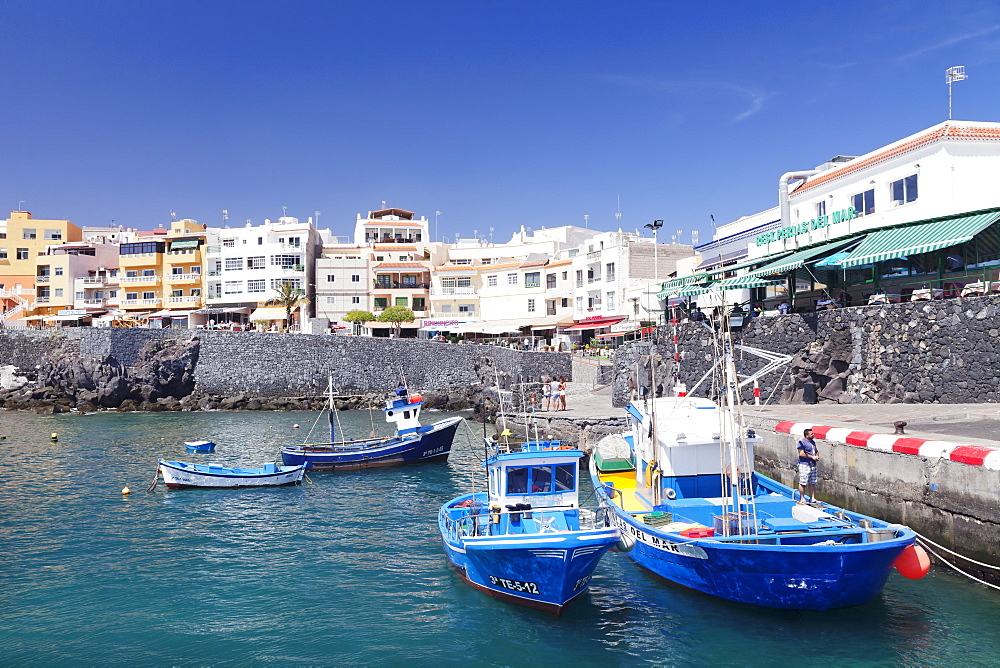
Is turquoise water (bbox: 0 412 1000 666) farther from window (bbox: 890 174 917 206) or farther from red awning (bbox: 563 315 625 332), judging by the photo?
red awning (bbox: 563 315 625 332)

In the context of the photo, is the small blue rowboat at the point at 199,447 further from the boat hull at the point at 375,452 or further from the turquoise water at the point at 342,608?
the turquoise water at the point at 342,608

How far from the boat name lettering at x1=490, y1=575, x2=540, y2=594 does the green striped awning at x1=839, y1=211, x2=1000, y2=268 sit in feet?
67.3

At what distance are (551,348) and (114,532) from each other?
46092mm

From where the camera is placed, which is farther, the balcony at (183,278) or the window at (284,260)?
the balcony at (183,278)

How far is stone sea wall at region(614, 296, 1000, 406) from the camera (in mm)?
23391

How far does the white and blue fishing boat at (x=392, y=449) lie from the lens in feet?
98.7

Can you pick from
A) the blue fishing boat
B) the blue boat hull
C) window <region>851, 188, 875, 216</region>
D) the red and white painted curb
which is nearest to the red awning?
window <region>851, 188, 875, 216</region>

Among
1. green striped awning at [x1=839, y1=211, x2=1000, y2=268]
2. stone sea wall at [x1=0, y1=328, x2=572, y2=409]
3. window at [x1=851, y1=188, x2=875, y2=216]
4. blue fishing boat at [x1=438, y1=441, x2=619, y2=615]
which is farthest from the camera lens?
stone sea wall at [x1=0, y1=328, x2=572, y2=409]

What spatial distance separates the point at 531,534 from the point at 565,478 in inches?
100

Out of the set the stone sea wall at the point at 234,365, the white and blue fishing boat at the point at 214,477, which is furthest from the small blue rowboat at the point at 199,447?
the stone sea wall at the point at 234,365

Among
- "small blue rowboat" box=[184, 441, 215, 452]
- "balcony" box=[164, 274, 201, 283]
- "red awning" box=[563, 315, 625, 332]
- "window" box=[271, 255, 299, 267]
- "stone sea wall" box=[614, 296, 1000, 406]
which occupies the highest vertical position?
"window" box=[271, 255, 299, 267]

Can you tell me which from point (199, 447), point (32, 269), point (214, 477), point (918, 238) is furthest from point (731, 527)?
point (32, 269)

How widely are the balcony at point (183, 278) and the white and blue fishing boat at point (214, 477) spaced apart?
190 feet

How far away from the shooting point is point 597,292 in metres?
66.2
